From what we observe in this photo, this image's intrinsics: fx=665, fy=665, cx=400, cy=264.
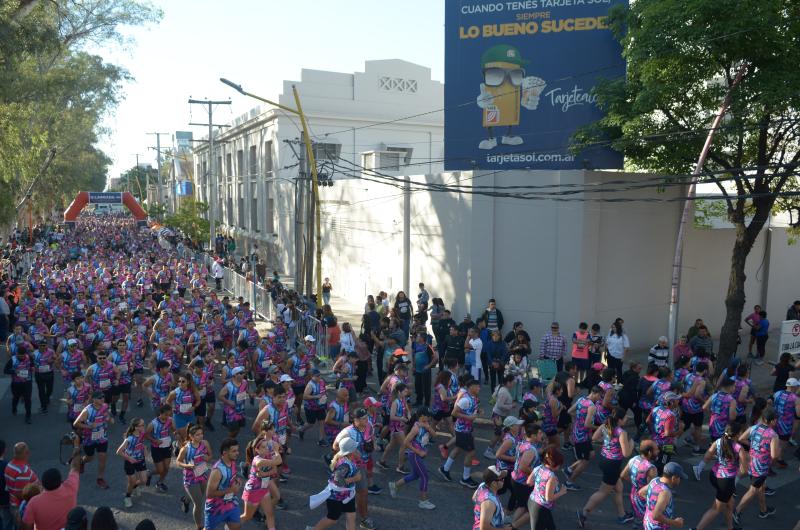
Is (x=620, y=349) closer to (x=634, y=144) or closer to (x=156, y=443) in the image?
(x=634, y=144)

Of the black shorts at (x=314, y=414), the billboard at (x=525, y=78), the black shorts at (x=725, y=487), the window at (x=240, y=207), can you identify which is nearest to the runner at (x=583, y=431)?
the black shorts at (x=725, y=487)

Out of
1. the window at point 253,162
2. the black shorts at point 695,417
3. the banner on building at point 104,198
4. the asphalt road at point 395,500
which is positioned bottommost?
the asphalt road at point 395,500

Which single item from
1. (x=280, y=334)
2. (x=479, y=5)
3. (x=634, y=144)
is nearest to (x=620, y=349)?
(x=634, y=144)

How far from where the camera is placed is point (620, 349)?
14.1 meters

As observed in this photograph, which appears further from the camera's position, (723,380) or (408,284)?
(408,284)

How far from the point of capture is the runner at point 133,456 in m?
8.42

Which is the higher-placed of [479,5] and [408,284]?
[479,5]

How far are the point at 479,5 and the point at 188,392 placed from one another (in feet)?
43.2

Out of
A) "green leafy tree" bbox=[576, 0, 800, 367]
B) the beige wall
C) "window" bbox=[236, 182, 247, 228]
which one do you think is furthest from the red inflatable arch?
"green leafy tree" bbox=[576, 0, 800, 367]

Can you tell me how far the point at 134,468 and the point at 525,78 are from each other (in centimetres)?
1367

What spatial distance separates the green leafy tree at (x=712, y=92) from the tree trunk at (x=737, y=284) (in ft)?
0.07

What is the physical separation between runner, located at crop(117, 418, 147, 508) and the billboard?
12.4m

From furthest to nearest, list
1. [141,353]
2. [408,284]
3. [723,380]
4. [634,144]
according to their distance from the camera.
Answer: [408,284], [634,144], [141,353], [723,380]

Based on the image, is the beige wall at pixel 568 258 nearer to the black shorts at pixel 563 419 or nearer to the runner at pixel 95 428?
the black shorts at pixel 563 419
